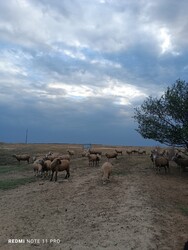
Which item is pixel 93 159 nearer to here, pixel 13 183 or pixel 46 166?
pixel 46 166

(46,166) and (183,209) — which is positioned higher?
(46,166)

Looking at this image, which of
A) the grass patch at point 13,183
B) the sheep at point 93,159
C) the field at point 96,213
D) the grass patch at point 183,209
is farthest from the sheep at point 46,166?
the grass patch at point 183,209

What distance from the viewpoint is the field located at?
47.8 feet

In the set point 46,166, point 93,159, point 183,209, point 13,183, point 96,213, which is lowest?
point 96,213

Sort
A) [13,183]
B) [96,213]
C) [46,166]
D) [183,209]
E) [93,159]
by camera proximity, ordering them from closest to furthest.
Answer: [96,213] < [183,209] < [13,183] < [46,166] < [93,159]

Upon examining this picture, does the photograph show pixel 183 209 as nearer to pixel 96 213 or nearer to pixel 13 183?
pixel 96 213

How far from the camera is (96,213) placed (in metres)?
17.8

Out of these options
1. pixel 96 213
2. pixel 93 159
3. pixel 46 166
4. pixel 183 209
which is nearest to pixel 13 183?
pixel 46 166

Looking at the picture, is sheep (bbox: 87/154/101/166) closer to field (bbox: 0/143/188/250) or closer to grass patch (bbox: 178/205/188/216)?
field (bbox: 0/143/188/250)

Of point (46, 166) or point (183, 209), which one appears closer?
point (183, 209)

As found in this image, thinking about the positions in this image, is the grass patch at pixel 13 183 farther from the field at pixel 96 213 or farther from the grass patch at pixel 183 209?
the grass patch at pixel 183 209

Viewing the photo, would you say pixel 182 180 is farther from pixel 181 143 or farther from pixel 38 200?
pixel 38 200

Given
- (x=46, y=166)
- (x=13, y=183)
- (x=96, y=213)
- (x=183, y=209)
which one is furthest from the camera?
(x=46, y=166)

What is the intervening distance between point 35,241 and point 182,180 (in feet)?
49.0
